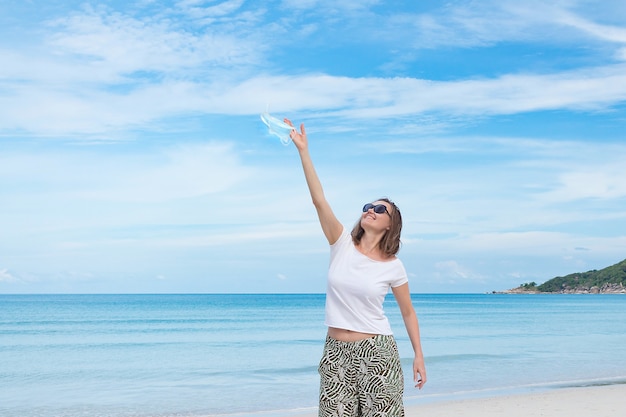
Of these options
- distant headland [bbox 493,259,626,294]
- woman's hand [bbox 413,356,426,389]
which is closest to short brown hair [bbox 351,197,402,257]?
woman's hand [bbox 413,356,426,389]

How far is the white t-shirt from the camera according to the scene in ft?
12.4

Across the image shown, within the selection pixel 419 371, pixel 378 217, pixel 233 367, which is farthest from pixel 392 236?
pixel 233 367

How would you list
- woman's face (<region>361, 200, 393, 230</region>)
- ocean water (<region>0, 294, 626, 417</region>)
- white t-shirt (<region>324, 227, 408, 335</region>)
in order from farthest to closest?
ocean water (<region>0, 294, 626, 417</region>) → woman's face (<region>361, 200, 393, 230</region>) → white t-shirt (<region>324, 227, 408, 335</region>)

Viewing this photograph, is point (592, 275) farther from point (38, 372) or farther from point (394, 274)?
point (394, 274)

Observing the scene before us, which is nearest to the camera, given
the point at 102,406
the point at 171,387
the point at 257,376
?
the point at 102,406

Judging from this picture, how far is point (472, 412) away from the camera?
397 inches

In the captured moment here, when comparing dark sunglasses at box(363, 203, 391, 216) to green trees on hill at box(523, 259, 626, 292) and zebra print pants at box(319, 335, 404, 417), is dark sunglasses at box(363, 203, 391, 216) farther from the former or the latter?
green trees on hill at box(523, 259, 626, 292)

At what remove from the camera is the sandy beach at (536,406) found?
9898 mm

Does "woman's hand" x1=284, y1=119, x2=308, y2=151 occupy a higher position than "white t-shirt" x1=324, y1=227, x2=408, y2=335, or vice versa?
"woman's hand" x1=284, y1=119, x2=308, y2=151

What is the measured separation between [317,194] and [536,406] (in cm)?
795

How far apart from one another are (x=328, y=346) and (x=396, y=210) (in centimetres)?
78

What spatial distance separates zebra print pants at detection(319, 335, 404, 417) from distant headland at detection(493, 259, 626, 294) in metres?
126

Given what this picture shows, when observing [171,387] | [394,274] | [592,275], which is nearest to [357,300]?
[394,274]

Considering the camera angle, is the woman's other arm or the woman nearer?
the woman
